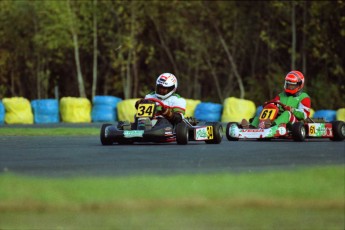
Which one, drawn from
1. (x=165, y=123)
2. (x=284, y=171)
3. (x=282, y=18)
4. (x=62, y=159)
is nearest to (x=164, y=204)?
(x=284, y=171)

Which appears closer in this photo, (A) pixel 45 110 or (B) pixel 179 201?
(B) pixel 179 201

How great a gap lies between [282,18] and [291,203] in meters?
27.3

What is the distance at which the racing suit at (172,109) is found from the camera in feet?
52.2

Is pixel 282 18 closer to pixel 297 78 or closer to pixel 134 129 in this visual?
pixel 297 78

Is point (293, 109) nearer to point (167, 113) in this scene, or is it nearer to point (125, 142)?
point (167, 113)

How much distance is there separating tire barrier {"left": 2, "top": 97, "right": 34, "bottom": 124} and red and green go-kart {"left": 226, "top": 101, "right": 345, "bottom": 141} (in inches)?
502

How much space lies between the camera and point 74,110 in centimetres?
3017

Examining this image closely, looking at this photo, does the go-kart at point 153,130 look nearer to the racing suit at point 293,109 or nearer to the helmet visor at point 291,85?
the racing suit at point 293,109

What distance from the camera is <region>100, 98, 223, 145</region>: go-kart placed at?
1554cm

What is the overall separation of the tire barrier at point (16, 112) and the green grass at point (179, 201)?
18990mm

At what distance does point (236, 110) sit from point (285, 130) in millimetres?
11522

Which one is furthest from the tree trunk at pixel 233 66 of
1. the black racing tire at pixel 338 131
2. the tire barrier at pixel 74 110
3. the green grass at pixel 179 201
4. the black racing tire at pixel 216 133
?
the green grass at pixel 179 201

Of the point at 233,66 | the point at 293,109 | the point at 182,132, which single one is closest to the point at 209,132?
the point at 182,132

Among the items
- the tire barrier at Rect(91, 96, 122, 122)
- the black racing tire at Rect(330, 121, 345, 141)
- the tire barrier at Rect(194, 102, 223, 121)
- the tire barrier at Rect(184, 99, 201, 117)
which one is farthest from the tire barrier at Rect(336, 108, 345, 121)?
the black racing tire at Rect(330, 121, 345, 141)
